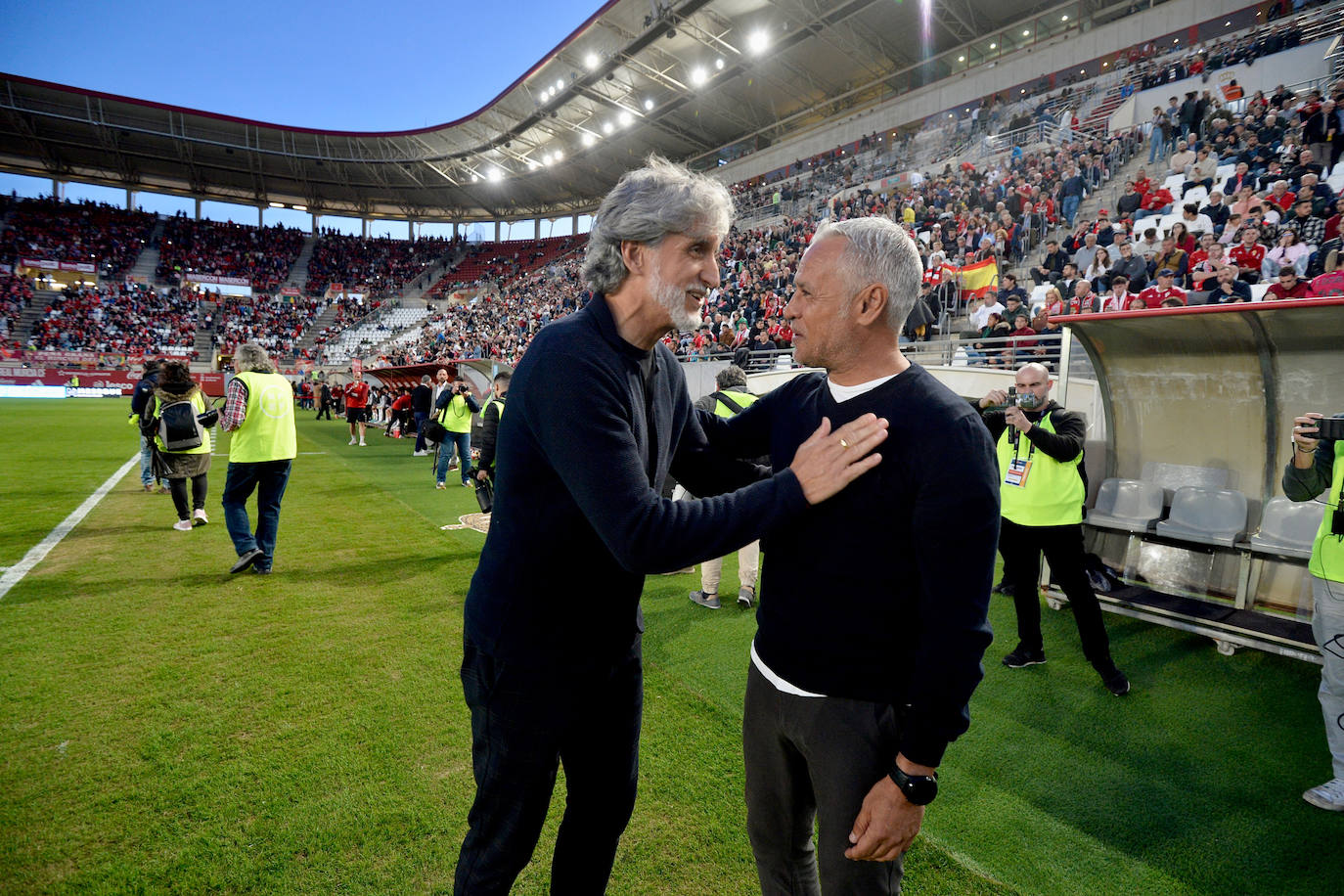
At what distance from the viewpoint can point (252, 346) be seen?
5914 mm

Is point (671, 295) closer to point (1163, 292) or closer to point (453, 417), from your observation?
point (1163, 292)

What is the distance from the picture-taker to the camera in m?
2.89

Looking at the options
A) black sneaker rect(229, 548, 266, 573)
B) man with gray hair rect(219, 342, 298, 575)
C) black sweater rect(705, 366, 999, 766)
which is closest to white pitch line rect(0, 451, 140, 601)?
black sneaker rect(229, 548, 266, 573)

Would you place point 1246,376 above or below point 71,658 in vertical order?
above

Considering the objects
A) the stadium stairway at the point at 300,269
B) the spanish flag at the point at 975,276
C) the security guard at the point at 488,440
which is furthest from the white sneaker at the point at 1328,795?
the stadium stairway at the point at 300,269

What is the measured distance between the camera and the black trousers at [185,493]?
8008 mm

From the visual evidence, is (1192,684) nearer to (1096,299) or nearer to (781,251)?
(1096,299)

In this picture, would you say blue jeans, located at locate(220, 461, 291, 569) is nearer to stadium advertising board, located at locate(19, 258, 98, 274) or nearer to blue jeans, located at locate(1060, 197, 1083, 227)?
blue jeans, located at locate(1060, 197, 1083, 227)

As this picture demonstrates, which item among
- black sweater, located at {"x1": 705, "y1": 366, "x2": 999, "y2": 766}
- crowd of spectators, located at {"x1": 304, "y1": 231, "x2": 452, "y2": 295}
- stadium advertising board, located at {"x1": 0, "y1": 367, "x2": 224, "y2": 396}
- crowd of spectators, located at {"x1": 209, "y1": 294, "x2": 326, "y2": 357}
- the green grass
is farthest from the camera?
crowd of spectators, located at {"x1": 304, "y1": 231, "x2": 452, "y2": 295}

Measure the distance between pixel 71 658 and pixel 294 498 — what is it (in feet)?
20.4

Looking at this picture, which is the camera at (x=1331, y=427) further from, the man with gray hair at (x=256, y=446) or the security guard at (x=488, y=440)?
the man with gray hair at (x=256, y=446)

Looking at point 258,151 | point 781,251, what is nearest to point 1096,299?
point 781,251

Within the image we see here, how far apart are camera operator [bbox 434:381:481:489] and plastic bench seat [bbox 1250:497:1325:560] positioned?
10904 millimetres

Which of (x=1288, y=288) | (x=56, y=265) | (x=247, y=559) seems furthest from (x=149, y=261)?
(x=1288, y=288)
